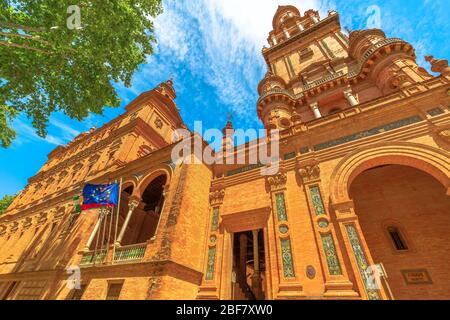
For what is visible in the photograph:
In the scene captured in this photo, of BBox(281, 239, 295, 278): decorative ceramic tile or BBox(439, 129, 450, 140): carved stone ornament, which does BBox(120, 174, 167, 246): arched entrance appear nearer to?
BBox(281, 239, 295, 278): decorative ceramic tile

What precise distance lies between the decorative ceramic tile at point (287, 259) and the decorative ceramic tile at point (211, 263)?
3.46m

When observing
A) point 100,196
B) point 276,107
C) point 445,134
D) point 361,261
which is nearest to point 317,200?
point 361,261

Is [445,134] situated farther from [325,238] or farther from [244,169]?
[244,169]

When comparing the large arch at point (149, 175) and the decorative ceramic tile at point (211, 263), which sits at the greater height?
the large arch at point (149, 175)

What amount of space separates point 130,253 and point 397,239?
1274 cm

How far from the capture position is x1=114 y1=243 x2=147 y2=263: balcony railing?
9.66 metres

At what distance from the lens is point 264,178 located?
1154 centimetres

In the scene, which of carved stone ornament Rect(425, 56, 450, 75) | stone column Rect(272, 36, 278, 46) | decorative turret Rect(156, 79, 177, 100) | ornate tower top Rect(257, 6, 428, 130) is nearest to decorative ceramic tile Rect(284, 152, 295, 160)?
ornate tower top Rect(257, 6, 428, 130)

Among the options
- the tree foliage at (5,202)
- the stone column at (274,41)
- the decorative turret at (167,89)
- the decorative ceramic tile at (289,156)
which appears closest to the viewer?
the decorative ceramic tile at (289,156)

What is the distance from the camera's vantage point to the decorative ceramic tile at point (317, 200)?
9000 mm

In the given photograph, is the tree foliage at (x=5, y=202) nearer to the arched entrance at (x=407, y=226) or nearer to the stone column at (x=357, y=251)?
the stone column at (x=357, y=251)

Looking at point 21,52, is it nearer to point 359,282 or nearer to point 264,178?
point 264,178

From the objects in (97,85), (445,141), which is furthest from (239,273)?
(97,85)

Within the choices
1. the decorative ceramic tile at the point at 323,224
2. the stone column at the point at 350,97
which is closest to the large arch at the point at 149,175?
the decorative ceramic tile at the point at 323,224
